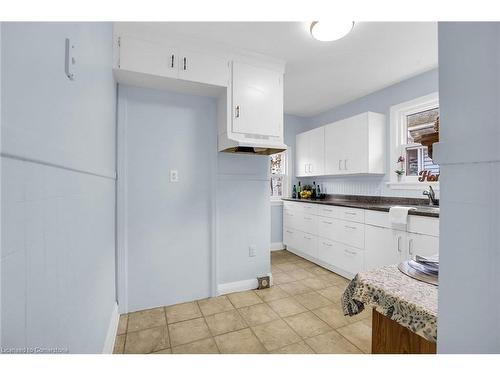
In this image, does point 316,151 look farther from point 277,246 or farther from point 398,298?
point 398,298

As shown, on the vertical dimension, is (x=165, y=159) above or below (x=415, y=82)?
below

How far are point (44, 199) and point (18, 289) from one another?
0.78 ft

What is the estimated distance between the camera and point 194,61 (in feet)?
7.12

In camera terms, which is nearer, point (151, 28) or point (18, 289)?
point (18, 289)

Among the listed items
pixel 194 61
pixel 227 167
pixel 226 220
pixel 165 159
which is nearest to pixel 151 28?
pixel 194 61

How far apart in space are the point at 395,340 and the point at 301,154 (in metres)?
3.83

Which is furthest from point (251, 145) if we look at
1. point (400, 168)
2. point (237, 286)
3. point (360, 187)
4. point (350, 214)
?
point (360, 187)

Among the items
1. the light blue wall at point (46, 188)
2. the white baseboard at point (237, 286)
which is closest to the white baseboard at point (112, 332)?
the light blue wall at point (46, 188)

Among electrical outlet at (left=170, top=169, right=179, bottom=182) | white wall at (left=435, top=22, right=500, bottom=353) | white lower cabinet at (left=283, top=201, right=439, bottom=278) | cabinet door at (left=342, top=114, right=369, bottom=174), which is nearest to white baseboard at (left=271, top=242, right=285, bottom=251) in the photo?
white lower cabinet at (left=283, top=201, right=439, bottom=278)

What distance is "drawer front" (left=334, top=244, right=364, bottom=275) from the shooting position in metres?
2.88

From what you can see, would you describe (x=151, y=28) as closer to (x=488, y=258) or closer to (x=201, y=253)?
(x=201, y=253)
